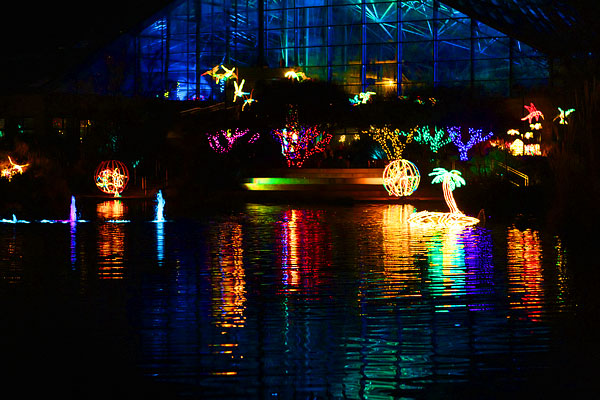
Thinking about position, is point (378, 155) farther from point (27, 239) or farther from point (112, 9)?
point (27, 239)

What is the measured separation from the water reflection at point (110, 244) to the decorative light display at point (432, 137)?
814 inches

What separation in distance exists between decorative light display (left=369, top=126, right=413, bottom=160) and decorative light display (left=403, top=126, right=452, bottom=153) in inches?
12.2

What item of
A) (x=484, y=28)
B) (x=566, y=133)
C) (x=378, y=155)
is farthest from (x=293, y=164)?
(x=566, y=133)

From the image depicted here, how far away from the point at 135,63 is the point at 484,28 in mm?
20811

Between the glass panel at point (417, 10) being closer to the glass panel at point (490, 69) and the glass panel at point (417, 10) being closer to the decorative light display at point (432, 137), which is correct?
the glass panel at point (490, 69)

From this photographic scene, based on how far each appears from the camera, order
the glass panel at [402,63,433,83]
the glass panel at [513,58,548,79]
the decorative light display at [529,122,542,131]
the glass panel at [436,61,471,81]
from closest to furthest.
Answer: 1. the decorative light display at [529,122,542,131]
2. the glass panel at [513,58,548,79]
3. the glass panel at [436,61,471,81]
4. the glass panel at [402,63,433,83]

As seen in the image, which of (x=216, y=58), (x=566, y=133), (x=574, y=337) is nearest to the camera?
(x=574, y=337)

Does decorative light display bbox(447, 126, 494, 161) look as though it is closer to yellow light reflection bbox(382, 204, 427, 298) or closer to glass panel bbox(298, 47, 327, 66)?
glass panel bbox(298, 47, 327, 66)

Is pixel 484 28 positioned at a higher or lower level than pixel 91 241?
higher

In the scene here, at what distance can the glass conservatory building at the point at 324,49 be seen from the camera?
149ft

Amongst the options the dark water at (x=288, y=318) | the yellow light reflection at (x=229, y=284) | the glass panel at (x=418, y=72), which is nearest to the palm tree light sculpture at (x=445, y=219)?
the dark water at (x=288, y=318)

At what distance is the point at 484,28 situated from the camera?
44969 millimetres

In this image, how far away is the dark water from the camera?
5.13 meters

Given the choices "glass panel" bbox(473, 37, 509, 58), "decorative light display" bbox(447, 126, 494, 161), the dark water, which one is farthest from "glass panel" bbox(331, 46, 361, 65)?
the dark water
